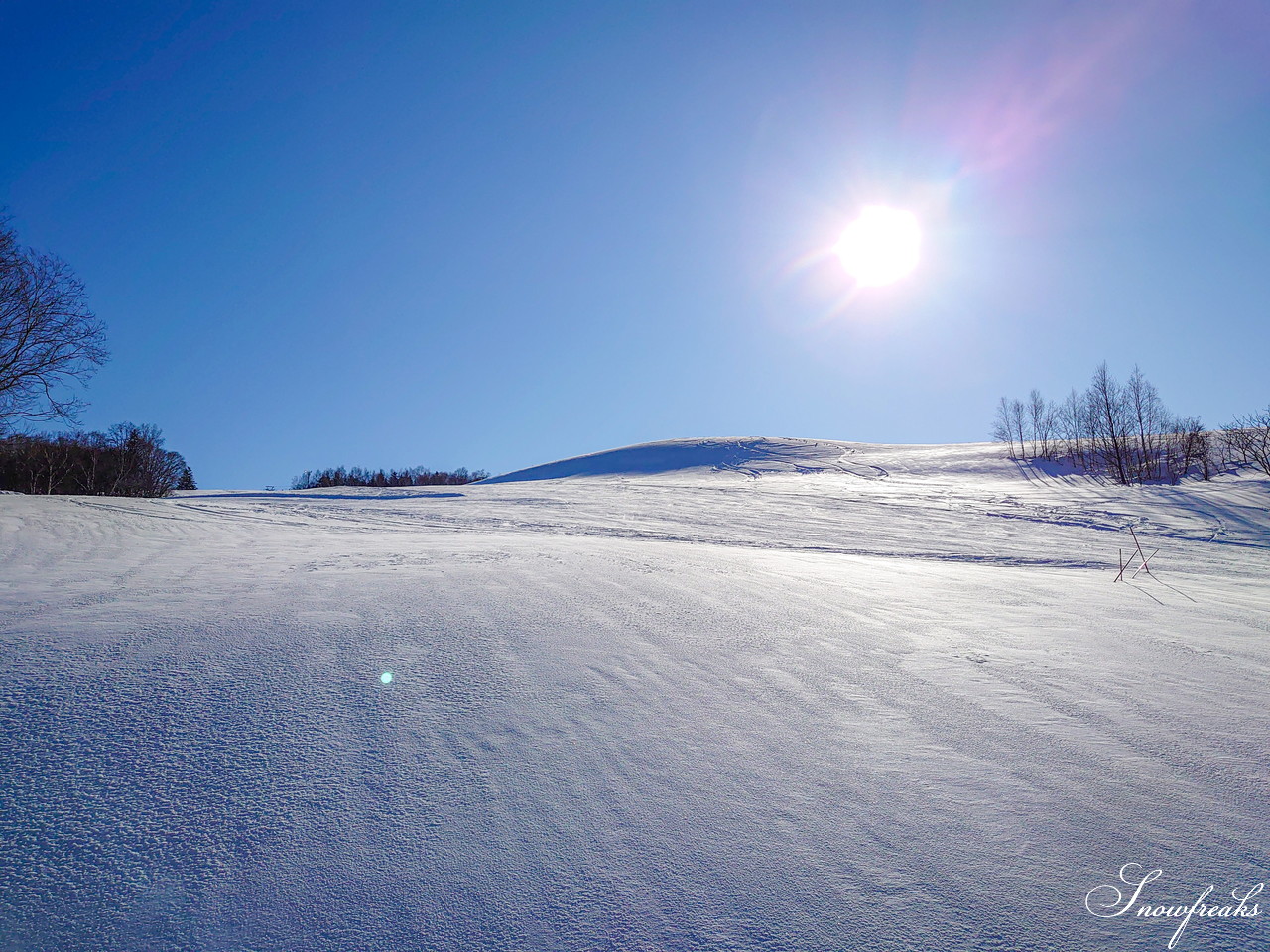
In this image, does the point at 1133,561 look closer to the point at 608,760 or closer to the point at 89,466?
the point at 608,760

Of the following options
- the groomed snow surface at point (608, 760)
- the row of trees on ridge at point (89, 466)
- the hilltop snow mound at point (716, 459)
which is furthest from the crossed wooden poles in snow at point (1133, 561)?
the row of trees on ridge at point (89, 466)

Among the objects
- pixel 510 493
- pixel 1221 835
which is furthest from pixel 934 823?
pixel 510 493

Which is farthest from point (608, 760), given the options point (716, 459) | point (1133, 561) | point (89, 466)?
point (89, 466)

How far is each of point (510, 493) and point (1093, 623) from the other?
15.0 m

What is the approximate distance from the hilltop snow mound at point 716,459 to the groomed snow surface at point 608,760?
21.9 meters

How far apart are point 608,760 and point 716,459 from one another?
29.2 meters

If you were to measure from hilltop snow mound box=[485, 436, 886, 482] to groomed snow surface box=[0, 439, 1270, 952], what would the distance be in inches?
861

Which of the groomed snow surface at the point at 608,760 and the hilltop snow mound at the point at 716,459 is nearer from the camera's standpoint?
the groomed snow surface at the point at 608,760

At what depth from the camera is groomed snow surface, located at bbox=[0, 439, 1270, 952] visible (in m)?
1.72

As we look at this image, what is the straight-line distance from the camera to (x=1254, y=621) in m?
4.83

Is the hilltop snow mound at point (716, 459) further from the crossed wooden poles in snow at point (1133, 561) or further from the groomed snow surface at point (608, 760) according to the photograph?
the groomed snow surface at point (608, 760)

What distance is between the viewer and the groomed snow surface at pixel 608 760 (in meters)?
1.72

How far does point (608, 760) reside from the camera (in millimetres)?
2510

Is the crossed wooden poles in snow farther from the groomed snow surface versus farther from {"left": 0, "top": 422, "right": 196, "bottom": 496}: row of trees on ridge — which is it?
{"left": 0, "top": 422, "right": 196, "bottom": 496}: row of trees on ridge
